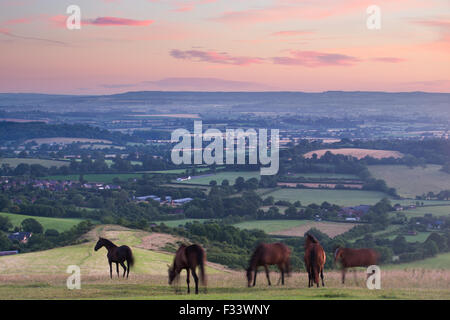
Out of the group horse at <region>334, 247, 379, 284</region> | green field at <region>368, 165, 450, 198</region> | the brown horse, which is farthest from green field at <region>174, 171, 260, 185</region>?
the brown horse

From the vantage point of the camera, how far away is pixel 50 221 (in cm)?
5884

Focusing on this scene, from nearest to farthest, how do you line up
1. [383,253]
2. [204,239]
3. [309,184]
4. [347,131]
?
[383,253] → [204,239] → [309,184] → [347,131]

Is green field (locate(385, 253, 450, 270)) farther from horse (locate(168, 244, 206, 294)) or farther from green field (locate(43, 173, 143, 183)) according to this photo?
green field (locate(43, 173, 143, 183))

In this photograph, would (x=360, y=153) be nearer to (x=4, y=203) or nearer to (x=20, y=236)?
(x=4, y=203)

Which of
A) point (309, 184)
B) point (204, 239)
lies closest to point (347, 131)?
point (309, 184)

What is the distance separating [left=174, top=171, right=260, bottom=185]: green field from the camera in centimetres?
8350

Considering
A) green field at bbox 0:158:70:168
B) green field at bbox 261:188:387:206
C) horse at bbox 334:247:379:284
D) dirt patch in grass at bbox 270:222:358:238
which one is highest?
horse at bbox 334:247:379:284
